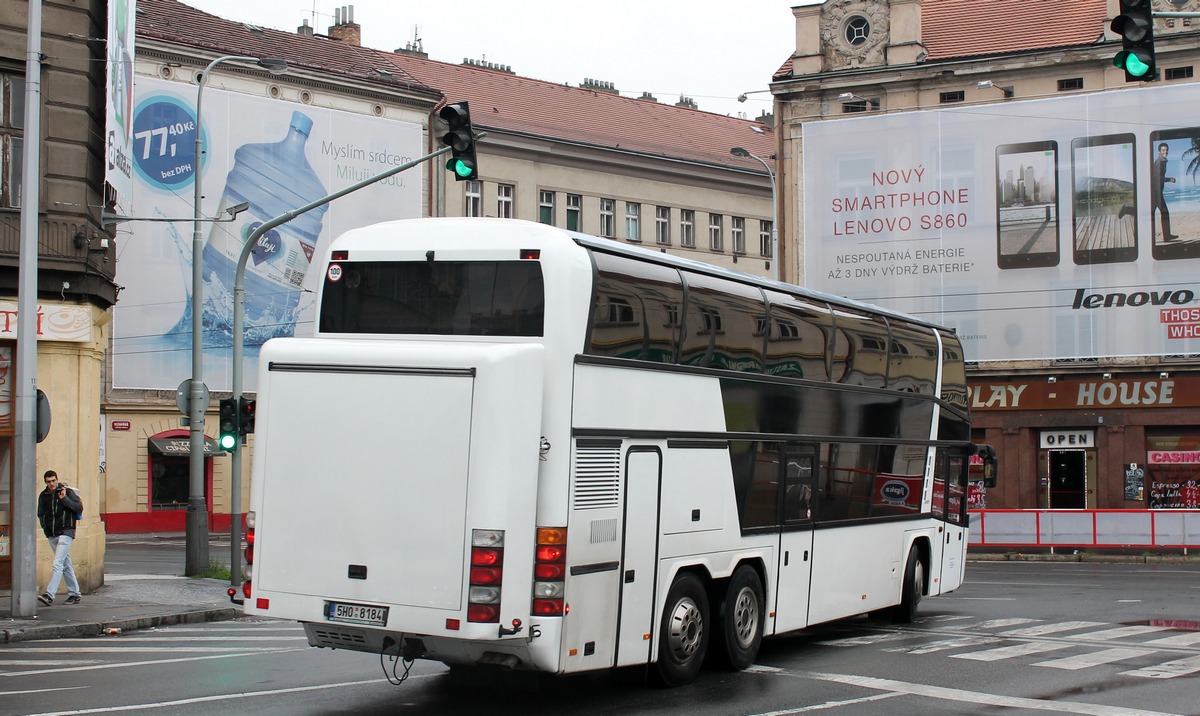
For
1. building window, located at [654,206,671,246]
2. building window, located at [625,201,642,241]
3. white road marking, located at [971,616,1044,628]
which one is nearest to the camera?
white road marking, located at [971,616,1044,628]

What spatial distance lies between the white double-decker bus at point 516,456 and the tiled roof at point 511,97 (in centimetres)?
3787

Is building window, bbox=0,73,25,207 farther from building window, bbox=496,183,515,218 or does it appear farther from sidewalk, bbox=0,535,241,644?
building window, bbox=496,183,515,218

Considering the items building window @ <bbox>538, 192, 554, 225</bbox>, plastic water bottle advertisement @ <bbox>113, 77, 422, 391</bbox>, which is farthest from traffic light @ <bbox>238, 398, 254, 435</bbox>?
building window @ <bbox>538, 192, 554, 225</bbox>

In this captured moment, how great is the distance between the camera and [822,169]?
4503cm

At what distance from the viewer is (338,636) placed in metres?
10.9

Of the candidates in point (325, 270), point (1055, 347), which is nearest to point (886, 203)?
point (1055, 347)

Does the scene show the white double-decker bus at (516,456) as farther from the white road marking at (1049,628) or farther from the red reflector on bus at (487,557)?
the white road marking at (1049,628)

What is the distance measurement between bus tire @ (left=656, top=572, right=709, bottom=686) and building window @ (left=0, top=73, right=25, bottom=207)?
13133 mm

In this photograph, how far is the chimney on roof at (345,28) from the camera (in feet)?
194

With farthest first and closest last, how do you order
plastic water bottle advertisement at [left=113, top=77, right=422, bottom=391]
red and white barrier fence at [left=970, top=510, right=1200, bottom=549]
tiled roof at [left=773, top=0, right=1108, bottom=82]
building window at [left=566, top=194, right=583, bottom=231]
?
building window at [left=566, top=194, right=583, bottom=231], plastic water bottle advertisement at [left=113, top=77, right=422, bottom=391], tiled roof at [left=773, top=0, right=1108, bottom=82], red and white barrier fence at [left=970, top=510, right=1200, bottom=549]

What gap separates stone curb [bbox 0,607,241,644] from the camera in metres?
16.9

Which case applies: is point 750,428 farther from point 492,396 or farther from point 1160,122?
point 1160,122

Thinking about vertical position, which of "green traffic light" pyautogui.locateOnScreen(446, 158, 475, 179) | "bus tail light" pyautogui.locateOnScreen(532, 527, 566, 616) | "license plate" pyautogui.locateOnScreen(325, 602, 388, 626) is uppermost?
"green traffic light" pyautogui.locateOnScreen(446, 158, 475, 179)

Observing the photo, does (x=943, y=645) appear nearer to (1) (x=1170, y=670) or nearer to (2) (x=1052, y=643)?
(2) (x=1052, y=643)
